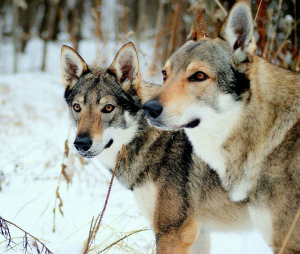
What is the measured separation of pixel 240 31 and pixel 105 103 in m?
1.21

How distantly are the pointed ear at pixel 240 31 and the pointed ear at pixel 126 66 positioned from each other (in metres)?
0.97

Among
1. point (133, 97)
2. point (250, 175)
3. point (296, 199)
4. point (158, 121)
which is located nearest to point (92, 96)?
point (133, 97)

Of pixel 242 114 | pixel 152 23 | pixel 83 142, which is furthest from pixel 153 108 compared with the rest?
pixel 152 23

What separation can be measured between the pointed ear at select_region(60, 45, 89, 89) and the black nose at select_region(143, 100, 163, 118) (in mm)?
1288

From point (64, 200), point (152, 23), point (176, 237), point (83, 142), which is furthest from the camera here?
point (152, 23)

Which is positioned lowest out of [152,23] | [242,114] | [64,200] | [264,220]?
[152,23]

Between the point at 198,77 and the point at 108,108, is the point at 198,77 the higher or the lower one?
the higher one

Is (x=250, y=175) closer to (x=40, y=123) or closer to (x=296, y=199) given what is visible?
(x=296, y=199)

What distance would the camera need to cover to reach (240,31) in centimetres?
230

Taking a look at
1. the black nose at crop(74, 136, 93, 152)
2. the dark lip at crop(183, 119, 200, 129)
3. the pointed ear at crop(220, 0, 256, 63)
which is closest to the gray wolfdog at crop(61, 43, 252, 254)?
the black nose at crop(74, 136, 93, 152)

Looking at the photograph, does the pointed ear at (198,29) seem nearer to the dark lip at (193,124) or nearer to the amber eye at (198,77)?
the amber eye at (198,77)

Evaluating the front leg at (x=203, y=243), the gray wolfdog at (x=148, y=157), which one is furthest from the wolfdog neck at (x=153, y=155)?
the front leg at (x=203, y=243)

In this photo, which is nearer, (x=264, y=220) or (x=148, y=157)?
(x=264, y=220)

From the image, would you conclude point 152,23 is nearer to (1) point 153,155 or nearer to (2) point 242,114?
(1) point 153,155
